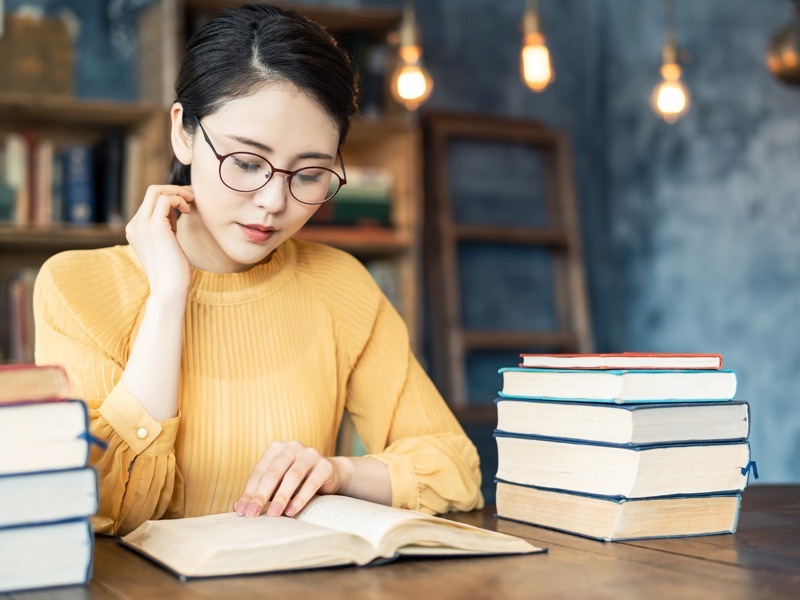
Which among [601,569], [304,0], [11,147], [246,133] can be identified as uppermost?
[304,0]

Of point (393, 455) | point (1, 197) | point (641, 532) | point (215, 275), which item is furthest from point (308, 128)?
point (1, 197)

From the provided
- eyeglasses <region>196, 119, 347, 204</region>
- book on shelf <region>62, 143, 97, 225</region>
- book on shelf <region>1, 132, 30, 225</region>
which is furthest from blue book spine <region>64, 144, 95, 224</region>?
eyeglasses <region>196, 119, 347, 204</region>

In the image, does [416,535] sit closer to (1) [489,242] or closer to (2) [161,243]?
(2) [161,243]

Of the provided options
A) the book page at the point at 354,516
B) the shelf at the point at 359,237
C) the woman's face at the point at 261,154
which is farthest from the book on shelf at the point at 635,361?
the shelf at the point at 359,237

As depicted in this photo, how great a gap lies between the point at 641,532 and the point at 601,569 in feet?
0.59

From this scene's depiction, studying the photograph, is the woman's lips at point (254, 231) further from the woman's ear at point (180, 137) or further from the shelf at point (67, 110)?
the shelf at point (67, 110)

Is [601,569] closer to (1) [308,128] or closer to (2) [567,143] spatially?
(1) [308,128]

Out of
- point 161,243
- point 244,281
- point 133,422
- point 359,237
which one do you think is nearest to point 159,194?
point 161,243

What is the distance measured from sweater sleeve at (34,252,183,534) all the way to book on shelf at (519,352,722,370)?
0.50m

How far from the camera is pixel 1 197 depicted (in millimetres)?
3244

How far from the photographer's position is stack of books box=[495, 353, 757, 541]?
46.1 inches

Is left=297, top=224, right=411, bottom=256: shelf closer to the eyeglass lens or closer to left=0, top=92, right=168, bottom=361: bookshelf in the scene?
left=0, top=92, right=168, bottom=361: bookshelf

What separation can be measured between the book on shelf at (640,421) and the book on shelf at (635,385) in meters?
0.01

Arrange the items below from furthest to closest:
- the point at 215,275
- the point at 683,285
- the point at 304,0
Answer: the point at 683,285 < the point at 304,0 < the point at 215,275
